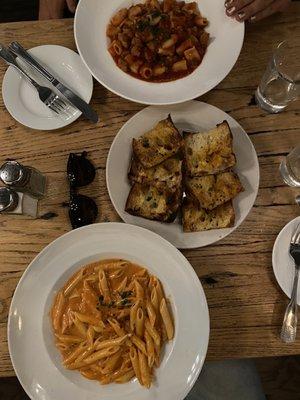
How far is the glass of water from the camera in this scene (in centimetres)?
147

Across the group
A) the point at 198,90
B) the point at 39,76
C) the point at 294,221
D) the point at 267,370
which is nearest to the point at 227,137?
the point at 198,90

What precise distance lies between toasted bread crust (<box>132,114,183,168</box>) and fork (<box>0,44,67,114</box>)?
0.30 m

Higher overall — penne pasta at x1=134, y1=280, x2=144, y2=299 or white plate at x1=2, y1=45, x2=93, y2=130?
white plate at x1=2, y1=45, x2=93, y2=130

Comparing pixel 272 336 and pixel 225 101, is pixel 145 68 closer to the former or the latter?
pixel 225 101

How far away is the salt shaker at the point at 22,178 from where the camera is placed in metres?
1.32

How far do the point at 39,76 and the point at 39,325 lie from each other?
84cm

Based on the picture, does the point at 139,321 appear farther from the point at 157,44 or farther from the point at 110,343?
the point at 157,44

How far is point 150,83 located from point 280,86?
450 mm

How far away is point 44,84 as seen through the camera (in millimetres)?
1521

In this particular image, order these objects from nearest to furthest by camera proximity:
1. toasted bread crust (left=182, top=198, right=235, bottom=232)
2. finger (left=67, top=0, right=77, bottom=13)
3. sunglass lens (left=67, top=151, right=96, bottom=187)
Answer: toasted bread crust (left=182, top=198, right=235, bottom=232)
sunglass lens (left=67, top=151, right=96, bottom=187)
finger (left=67, top=0, right=77, bottom=13)

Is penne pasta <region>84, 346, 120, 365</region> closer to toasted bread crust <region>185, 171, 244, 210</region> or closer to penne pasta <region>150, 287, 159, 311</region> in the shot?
penne pasta <region>150, 287, 159, 311</region>

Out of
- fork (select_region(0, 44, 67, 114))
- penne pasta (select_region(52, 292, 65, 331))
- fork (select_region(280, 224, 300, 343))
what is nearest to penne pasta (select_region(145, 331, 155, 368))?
penne pasta (select_region(52, 292, 65, 331))

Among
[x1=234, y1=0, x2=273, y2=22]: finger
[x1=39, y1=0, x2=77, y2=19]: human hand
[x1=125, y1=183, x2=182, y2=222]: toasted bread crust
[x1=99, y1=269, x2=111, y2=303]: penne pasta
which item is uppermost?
[x1=39, y1=0, x2=77, y2=19]: human hand

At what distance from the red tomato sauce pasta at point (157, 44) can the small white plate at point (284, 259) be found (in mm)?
614
